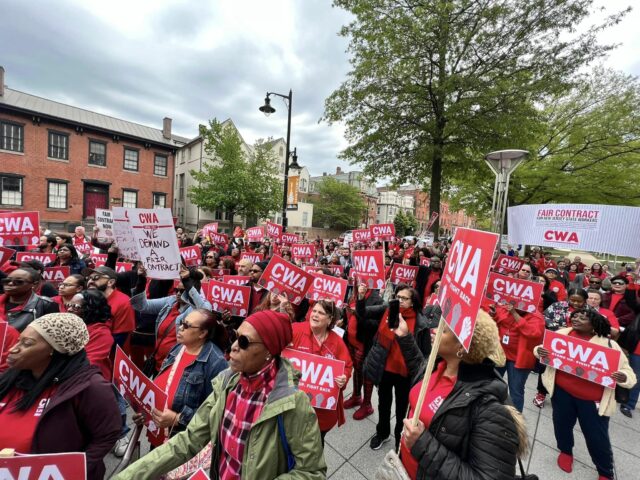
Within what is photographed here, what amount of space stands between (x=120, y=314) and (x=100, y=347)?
0.74m

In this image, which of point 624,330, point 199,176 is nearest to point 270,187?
point 199,176

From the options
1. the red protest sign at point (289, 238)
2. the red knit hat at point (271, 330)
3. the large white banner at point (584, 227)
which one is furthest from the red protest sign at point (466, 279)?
the red protest sign at point (289, 238)

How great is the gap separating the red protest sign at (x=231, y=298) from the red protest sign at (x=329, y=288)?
1093 millimetres

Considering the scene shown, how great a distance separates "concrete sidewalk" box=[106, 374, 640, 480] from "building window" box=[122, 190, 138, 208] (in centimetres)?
2946

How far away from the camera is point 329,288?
4.70 meters

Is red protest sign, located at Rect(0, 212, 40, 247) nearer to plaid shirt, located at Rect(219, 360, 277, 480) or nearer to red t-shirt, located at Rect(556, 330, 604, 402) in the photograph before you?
plaid shirt, located at Rect(219, 360, 277, 480)

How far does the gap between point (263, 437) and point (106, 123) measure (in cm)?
3409

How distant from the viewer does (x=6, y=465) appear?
145 cm

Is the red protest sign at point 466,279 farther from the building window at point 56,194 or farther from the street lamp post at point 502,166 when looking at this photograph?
the building window at point 56,194

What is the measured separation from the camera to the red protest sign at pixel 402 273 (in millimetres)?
7287

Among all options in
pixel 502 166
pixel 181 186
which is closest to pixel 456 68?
pixel 502 166

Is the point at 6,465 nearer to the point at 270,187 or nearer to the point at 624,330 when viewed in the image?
the point at 624,330

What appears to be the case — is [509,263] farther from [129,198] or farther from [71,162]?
[71,162]

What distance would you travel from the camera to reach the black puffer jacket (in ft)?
4.99
